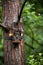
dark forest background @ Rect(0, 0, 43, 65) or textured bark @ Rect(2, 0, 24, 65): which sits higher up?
textured bark @ Rect(2, 0, 24, 65)

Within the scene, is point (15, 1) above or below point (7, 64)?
above

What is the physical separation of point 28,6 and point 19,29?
2.48 m

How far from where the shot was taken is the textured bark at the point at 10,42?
4988 mm

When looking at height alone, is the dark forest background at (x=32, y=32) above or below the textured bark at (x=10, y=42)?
below

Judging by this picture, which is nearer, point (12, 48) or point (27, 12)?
point (12, 48)

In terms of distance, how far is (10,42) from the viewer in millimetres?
5020

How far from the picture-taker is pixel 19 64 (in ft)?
16.4

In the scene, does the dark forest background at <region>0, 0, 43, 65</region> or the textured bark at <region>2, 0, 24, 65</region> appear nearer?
the textured bark at <region>2, 0, 24, 65</region>

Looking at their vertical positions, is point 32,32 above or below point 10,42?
below

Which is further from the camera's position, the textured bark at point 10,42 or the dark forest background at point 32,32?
the dark forest background at point 32,32

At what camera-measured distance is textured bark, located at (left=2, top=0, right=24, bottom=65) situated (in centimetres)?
499

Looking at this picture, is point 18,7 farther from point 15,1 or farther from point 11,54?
point 11,54

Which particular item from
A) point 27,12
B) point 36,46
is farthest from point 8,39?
point 36,46

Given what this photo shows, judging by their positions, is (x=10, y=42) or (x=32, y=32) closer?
(x=10, y=42)
